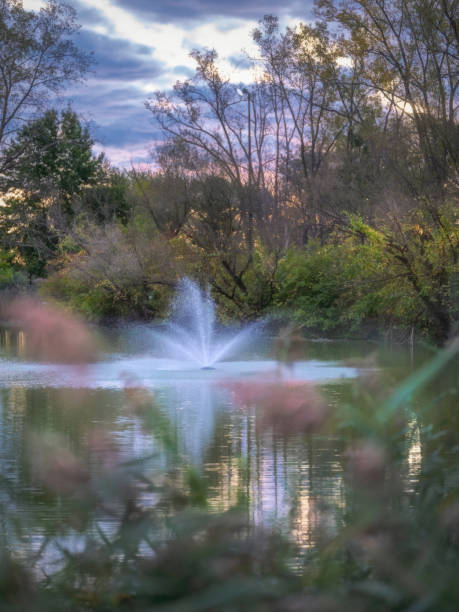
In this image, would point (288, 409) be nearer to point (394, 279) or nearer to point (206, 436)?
point (206, 436)

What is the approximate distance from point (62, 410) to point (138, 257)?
23553 mm

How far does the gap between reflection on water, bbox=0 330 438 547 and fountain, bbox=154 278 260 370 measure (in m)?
1.69

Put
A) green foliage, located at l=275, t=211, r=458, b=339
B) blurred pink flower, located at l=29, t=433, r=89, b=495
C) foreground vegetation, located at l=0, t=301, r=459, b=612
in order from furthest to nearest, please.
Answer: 1. green foliage, located at l=275, t=211, r=458, b=339
2. blurred pink flower, located at l=29, t=433, r=89, b=495
3. foreground vegetation, located at l=0, t=301, r=459, b=612

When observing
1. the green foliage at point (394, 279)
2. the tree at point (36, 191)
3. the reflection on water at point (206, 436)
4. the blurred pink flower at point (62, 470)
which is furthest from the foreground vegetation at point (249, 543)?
the tree at point (36, 191)

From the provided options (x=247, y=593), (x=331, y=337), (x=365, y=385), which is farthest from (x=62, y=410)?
(x=331, y=337)

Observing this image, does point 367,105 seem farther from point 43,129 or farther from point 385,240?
point 385,240

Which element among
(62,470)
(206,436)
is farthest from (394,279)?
(62,470)

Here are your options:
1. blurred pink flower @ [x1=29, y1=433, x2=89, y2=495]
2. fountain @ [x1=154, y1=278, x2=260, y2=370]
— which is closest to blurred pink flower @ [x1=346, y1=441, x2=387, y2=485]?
blurred pink flower @ [x1=29, y1=433, x2=89, y2=495]

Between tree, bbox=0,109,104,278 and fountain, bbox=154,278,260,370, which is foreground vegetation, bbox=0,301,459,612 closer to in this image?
fountain, bbox=154,278,260,370

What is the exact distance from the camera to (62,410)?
12789mm

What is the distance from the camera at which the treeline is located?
23.9 meters

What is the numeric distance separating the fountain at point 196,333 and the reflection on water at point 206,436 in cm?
169

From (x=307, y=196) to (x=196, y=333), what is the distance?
8.06 metres

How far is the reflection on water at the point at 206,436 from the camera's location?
651cm
